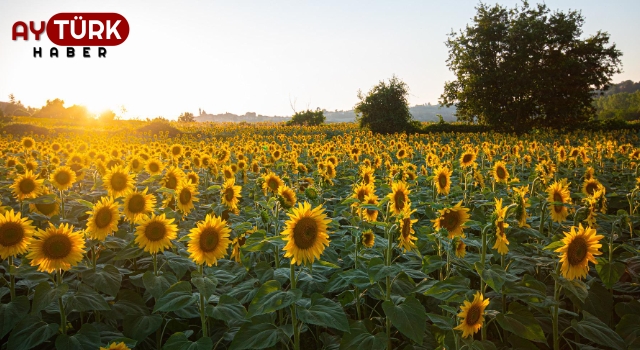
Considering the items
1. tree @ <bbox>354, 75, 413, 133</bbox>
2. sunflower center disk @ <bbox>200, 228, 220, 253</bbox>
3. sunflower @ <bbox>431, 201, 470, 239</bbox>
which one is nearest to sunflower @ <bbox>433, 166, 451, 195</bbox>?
sunflower @ <bbox>431, 201, 470, 239</bbox>

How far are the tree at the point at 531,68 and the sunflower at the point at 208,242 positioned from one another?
29265mm

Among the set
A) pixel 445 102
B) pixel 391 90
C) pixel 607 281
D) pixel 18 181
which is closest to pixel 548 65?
pixel 445 102

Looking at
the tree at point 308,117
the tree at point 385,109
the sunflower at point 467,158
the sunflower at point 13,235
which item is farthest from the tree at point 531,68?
the sunflower at point 13,235

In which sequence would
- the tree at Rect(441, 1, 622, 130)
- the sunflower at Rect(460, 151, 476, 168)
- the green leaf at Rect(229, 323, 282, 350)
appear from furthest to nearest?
the tree at Rect(441, 1, 622, 130) → the sunflower at Rect(460, 151, 476, 168) → the green leaf at Rect(229, 323, 282, 350)

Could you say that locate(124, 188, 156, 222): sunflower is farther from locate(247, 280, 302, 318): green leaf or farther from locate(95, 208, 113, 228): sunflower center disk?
locate(247, 280, 302, 318): green leaf

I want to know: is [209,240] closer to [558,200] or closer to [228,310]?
[228,310]

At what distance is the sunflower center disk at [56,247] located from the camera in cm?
284

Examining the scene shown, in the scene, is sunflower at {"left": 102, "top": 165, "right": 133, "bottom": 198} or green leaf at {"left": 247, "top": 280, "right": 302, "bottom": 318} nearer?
green leaf at {"left": 247, "top": 280, "right": 302, "bottom": 318}

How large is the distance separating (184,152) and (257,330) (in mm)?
7345

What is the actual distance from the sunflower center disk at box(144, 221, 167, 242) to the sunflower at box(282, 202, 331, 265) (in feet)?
3.67

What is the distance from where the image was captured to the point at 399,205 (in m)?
3.65

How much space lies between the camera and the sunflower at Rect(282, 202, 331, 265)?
2.66 metres

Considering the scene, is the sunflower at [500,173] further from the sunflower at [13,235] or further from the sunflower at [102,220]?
the sunflower at [13,235]

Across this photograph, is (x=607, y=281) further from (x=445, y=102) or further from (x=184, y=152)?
(x=445, y=102)
